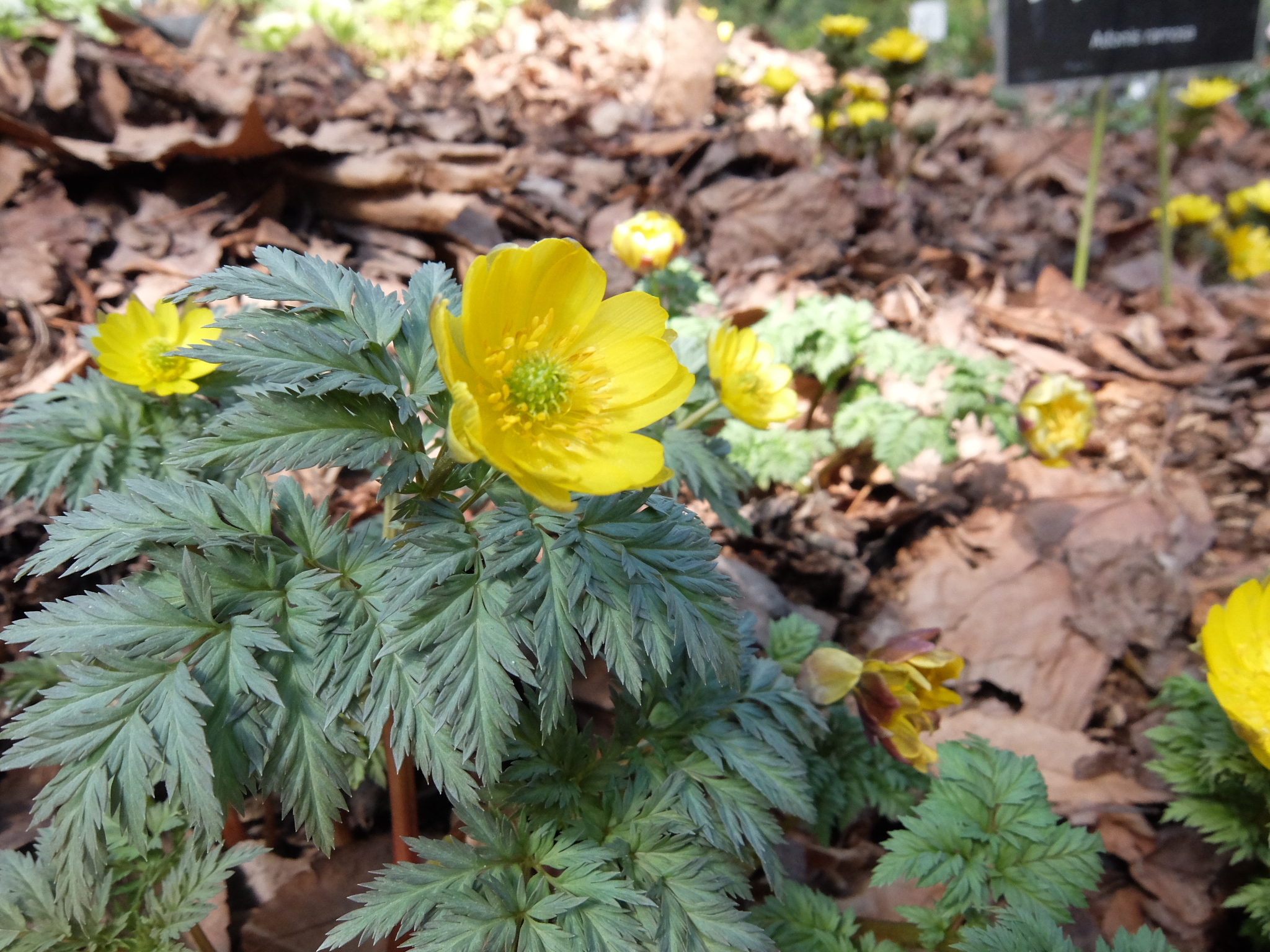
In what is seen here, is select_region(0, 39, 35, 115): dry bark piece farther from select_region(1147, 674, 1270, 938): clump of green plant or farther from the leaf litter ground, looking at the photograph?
select_region(1147, 674, 1270, 938): clump of green plant

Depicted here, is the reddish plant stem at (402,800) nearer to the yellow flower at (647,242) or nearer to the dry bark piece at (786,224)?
the yellow flower at (647,242)

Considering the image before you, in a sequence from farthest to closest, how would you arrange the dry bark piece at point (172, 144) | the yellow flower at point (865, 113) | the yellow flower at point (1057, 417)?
the yellow flower at point (865, 113) → the dry bark piece at point (172, 144) → the yellow flower at point (1057, 417)

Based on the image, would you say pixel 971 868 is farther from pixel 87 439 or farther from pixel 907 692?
pixel 87 439

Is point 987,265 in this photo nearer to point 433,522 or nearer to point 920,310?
point 920,310

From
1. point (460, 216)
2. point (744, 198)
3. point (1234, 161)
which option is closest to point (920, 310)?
point (744, 198)

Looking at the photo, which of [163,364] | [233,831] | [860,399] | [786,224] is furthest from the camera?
[786,224]

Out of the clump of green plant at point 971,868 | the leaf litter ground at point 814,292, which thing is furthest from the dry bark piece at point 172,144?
the clump of green plant at point 971,868

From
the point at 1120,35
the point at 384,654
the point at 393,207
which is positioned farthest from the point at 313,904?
the point at 1120,35
